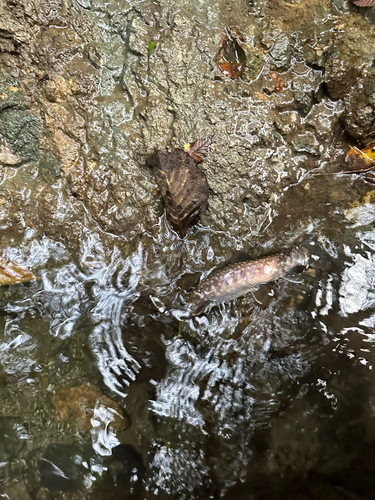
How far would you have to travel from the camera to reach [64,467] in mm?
2906

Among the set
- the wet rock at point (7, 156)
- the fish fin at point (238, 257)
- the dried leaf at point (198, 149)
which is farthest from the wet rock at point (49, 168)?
the fish fin at point (238, 257)

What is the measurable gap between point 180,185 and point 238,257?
34.2 inches

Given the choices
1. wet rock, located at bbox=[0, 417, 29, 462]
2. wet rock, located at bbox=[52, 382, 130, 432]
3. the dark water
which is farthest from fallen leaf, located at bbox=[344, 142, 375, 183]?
wet rock, located at bbox=[0, 417, 29, 462]

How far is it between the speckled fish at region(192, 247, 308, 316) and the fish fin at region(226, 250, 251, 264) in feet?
0.21

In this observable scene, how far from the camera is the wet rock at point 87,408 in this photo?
2.96 m

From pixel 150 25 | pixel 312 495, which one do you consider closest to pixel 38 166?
pixel 150 25

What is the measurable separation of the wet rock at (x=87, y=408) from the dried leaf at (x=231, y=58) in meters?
3.21

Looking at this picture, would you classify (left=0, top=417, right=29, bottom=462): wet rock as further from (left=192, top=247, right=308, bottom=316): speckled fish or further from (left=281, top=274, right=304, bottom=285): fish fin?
(left=281, top=274, right=304, bottom=285): fish fin

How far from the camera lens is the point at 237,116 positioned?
10.7 ft

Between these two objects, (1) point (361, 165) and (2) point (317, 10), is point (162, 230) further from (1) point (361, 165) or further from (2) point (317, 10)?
(2) point (317, 10)

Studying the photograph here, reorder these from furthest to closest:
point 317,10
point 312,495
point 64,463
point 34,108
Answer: point 317,10 < point 34,108 < point 64,463 < point 312,495

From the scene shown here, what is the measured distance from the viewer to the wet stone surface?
288 cm

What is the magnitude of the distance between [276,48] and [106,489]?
4.26 m

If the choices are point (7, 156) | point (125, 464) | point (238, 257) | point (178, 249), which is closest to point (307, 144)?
point (238, 257)
